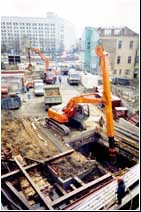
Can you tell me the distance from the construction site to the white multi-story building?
3109 centimetres

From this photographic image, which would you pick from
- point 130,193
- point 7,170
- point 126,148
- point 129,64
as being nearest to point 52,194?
point 7,170

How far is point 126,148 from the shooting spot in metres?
6.32

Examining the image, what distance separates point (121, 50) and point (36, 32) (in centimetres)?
2777

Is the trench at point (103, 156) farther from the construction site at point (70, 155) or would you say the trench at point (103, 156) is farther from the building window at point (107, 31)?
the building window at point (107, 31)

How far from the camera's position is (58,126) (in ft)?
24.5

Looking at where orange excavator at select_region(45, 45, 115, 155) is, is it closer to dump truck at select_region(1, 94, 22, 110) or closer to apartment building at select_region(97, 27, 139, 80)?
dump truck at select_region(1, 94, 22, 110)

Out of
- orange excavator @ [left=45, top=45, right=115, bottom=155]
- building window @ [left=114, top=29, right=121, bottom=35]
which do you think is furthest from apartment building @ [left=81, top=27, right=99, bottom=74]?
orange excavator @ [left=45, top=45, right=115, bottom=155]

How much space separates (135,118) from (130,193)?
12.0 feet

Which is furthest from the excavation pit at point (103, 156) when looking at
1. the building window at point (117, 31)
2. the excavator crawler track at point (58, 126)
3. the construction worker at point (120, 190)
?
the building window at point (117, 31)

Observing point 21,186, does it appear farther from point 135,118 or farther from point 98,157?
point 135,118

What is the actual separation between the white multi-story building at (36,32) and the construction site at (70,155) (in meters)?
31.1

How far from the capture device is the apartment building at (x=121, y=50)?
15.1 meters

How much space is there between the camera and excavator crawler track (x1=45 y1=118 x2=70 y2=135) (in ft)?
23.6

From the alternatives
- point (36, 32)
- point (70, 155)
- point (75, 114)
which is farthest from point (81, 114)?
point (36, 32)
